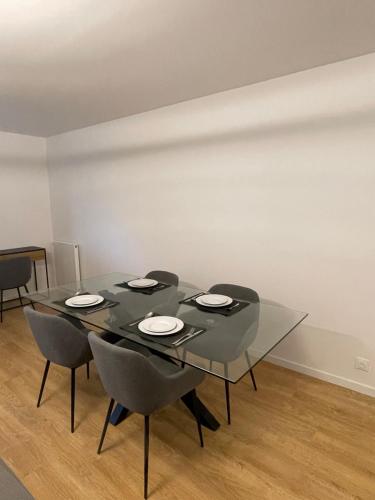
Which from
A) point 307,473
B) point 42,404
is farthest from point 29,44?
point 307,473

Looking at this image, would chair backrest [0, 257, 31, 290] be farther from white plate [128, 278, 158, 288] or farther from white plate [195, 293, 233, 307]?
white plate [195, 293, 233, 307]

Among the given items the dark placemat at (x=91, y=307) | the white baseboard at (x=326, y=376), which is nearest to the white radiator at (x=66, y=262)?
the dark placemat at (x=91, y=307)

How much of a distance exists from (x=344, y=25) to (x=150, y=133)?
1951 mm

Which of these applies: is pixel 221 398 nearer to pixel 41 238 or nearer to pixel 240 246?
pixel 240 246

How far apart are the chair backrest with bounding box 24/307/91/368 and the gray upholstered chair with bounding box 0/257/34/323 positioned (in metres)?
1.85

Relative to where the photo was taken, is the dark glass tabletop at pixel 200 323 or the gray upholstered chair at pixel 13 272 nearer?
the dark glass tabletop at pixel 200 323

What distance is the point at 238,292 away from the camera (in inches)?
92.5

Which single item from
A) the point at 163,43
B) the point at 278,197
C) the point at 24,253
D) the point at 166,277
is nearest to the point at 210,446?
the point at 166,277

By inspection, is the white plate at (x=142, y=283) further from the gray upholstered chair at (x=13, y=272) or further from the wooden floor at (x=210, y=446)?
the gray upholstered chair at (x=13, y=272)

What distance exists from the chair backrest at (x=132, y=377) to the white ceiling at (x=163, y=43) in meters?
1.57

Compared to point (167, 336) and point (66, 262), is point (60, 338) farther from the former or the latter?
point (66, 262)

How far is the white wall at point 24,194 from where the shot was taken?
4.05 m

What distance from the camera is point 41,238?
14.8 feet

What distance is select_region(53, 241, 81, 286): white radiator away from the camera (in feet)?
13.9
